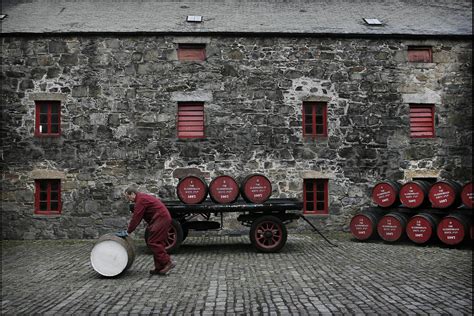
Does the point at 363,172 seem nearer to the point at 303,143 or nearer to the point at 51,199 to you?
the point at 303,143

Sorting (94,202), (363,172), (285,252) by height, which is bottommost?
(285,252)

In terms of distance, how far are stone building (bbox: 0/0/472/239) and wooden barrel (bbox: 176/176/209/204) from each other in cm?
341

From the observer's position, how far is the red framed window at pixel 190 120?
41.4 ft

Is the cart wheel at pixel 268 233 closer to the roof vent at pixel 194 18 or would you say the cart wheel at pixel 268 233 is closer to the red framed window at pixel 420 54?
the roof vent at pixel 194 18

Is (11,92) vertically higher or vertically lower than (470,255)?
higher

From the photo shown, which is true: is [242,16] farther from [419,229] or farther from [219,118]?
[419,229]

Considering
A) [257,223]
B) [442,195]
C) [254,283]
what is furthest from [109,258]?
[442,195]

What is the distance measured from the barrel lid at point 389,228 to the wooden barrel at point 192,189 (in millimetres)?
4692

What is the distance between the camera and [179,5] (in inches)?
595

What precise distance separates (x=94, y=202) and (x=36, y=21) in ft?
21.1

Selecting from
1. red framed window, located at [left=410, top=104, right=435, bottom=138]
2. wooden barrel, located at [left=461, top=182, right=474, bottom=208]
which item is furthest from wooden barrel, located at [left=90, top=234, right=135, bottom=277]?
red framed window, located at [left=410, top=104, right=435, bottom=138]

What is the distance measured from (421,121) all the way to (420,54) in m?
2.23

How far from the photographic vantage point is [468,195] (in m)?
9.50

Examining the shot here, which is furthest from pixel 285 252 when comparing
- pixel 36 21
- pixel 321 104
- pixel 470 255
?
pixel 36 21
